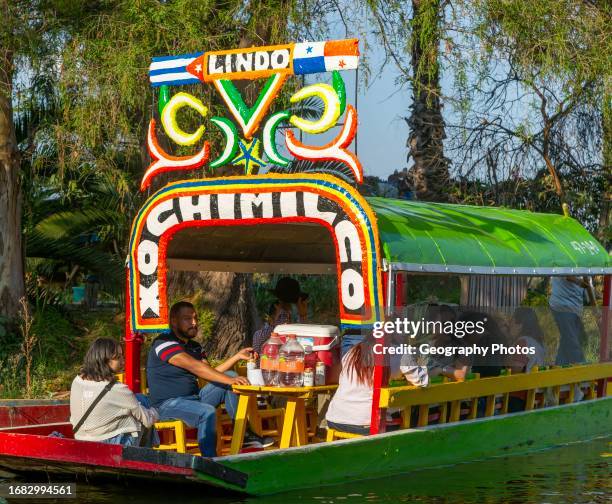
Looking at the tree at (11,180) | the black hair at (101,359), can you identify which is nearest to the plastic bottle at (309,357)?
the black hair at (101,359)

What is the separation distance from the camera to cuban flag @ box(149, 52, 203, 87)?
420 inches

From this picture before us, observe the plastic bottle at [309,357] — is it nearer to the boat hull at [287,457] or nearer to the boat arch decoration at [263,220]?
the boat arch decoration at [263,220]

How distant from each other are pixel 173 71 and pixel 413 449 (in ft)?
12.5

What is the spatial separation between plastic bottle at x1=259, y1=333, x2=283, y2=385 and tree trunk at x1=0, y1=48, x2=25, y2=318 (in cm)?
677

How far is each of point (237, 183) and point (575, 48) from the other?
6761 mm

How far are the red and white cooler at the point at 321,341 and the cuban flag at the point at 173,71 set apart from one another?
235 centimetres

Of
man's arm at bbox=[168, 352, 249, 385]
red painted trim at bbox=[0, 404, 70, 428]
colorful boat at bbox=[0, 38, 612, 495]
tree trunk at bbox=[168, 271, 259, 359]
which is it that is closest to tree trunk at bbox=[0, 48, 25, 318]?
tree trunk at bbox=[168, 271, 259, 359]

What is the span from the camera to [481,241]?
435 inches

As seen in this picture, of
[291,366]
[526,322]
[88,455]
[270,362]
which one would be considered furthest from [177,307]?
[526,322]

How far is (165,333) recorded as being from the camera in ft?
33.7

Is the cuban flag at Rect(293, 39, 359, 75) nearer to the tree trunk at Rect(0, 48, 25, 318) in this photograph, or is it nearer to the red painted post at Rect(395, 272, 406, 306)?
the red painted post at Rect(395, 272, 406, 306)

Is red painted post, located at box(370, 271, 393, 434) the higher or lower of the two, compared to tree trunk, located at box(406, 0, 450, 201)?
lower

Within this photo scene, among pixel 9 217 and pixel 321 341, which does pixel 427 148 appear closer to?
pixel 9 217

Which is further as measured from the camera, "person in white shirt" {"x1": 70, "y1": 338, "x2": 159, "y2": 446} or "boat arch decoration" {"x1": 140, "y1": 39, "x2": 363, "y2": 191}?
"boat arch decoration" {"x1": 140, "y1": 39, "x2": 363, "y2": 191}
